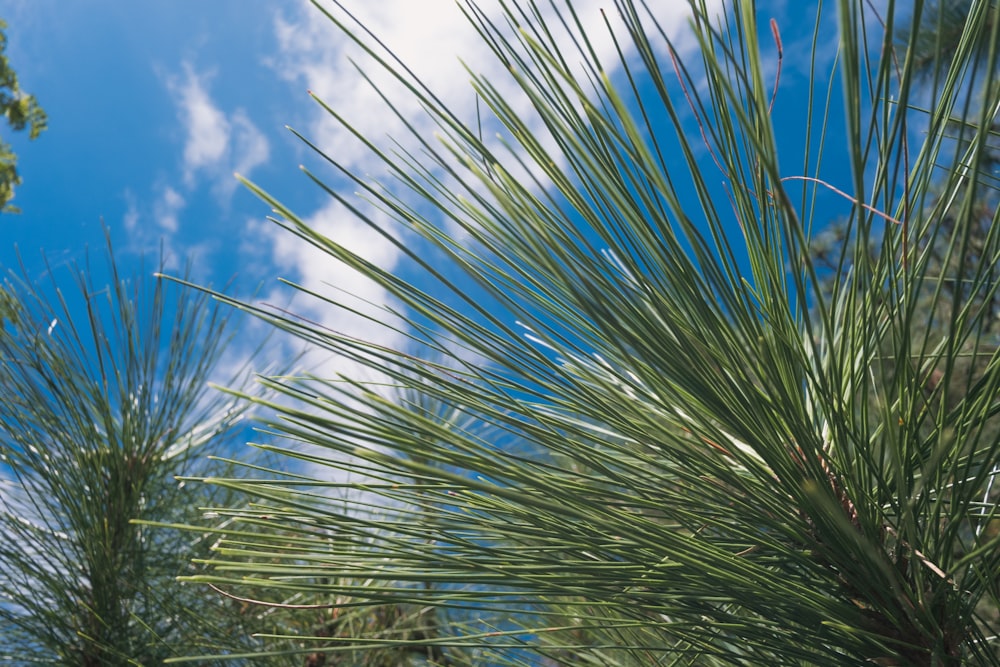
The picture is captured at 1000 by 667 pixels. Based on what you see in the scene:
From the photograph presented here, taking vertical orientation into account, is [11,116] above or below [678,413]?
above

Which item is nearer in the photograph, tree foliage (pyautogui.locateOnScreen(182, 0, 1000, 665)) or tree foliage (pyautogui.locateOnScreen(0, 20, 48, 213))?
tree foliage (pyautogui.locateOnScreen(182, 0, 1000, 665))

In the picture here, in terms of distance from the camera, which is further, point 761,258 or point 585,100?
point 761,258

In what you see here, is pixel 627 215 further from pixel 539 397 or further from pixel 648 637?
pixel 648 637

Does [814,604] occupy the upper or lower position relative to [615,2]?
lower

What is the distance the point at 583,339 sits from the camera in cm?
57

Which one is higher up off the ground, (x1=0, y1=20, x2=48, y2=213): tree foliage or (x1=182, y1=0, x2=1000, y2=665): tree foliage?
(x1=0, y1=20, x2=48, y2=213): tree foliage

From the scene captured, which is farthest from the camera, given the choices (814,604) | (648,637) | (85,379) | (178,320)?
(178,320)

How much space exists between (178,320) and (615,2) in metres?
1.16

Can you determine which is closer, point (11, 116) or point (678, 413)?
point (678, 413)

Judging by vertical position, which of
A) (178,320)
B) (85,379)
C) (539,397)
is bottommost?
(539,397)

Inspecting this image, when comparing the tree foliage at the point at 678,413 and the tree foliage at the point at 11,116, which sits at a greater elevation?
the tree foliage at the point at 11,116

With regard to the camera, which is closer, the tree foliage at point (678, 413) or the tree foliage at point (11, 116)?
the tree foliage at point (678, 413)

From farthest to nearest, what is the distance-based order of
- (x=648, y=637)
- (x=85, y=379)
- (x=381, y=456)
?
(x=85, y=379)
(x=648, y=637)
(x=381, y=456)

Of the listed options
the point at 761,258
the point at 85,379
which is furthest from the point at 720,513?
the point at 85,379
